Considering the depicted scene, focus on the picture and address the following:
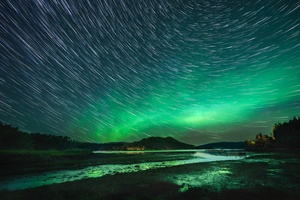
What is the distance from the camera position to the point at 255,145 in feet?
522

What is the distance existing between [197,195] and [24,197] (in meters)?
15.7

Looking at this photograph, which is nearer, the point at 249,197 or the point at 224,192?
the point at 249,197

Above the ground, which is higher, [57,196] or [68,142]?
[68,142]

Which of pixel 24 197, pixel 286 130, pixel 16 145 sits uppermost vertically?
pixel 286 130

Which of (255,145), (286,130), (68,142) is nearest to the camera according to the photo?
(286,130)

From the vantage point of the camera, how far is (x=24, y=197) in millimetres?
16422

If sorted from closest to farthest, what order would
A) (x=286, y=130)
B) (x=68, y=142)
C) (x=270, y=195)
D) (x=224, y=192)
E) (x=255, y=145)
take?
(x=270, y=195) < (x=224, y=192) < (x=286, y=130) < (x=255, y=145) < (x=68, y=142)

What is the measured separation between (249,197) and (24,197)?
773 inches

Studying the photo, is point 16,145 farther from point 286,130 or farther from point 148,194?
point 286,130

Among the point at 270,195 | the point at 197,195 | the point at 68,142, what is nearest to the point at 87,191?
the point at 197,195

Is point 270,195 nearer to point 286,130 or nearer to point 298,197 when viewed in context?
point 298,197

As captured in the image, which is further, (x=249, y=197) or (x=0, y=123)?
(x=0, y=123)

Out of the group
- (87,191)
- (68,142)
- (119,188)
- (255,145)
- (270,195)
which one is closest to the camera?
(270,195)

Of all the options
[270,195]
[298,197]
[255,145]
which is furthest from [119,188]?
[255,145]
